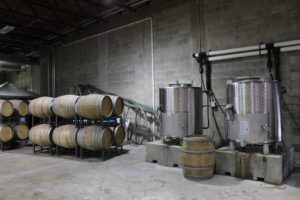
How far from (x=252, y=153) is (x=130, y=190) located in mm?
1958

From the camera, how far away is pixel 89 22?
9172mm

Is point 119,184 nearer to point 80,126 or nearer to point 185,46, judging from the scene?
point 80,126

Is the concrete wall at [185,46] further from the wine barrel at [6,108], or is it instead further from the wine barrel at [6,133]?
the wine barrel at [6,133]

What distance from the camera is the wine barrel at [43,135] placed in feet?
20.8

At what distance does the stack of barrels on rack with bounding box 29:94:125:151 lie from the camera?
5.54m

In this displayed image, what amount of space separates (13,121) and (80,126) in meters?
3.42

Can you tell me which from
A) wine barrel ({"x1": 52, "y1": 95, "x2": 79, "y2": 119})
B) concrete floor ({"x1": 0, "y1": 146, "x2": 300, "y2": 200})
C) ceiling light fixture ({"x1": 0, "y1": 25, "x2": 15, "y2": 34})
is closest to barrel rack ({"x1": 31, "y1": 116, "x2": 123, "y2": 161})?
wine barrel ({"x1": 52, "y1": 95, "x2": 79, "y2": 119})

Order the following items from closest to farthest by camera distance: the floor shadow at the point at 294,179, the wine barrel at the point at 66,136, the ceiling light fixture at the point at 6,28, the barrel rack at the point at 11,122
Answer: the floor shadow at the point at 294,179 → the wine barrel at the point at 66,136 → the barrel rack at the point at 11,122 → the ceiling light fixture at the point at 6,28

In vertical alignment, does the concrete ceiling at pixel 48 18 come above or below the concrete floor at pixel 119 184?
above

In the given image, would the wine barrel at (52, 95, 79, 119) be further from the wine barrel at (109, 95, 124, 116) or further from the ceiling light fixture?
the ceiling light fixture

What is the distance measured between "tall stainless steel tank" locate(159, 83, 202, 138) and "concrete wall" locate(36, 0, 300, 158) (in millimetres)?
1287

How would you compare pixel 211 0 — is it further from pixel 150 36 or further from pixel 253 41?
pixel 150 36

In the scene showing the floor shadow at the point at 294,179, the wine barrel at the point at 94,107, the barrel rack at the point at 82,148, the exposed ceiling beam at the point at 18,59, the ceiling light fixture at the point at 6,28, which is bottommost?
the floor shadow at the point at 294,179

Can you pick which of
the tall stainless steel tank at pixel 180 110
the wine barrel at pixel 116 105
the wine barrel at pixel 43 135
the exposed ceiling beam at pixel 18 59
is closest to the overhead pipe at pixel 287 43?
the tall stainless steel tank at pixel 180 110
